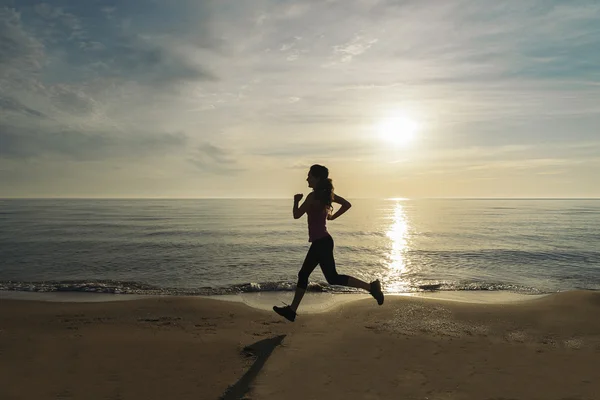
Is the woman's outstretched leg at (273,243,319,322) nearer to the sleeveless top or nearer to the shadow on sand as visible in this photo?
the sleeveless top

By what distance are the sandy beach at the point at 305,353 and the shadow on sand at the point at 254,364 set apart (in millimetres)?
17

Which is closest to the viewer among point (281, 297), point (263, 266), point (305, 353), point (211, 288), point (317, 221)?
point (305, 353)

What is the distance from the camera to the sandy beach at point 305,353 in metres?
4.57

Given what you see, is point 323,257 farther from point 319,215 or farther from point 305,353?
point 305,353

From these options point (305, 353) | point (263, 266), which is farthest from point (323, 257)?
point (263, 266)

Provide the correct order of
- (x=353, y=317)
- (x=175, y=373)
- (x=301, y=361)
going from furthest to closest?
1. (x=353, y=317)
2. (x=301, y=361)
3. (x=175, y=373)

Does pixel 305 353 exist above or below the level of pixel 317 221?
below

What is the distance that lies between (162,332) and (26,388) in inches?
105

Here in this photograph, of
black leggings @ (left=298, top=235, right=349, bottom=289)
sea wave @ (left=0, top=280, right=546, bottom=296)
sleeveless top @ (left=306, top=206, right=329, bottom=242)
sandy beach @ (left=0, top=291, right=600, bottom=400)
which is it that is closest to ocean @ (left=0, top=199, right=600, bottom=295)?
sea wave @ (left=0, top=280, right=546, bottom=296)

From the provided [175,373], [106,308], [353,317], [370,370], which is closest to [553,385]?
[370,370]

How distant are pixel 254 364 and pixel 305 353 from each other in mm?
836

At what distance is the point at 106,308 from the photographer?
9.45m

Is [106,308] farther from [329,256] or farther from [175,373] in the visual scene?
[329,256]

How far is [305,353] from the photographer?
5773 mm
